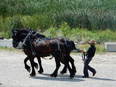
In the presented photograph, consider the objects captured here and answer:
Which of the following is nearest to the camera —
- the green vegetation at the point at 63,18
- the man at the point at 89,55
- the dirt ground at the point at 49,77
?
the dirt ground at the point at 49,77

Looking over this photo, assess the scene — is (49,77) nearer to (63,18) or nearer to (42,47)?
(42,47)

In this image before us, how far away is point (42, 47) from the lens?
59.0ft

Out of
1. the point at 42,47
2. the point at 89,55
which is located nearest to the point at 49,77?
the point at 42,47

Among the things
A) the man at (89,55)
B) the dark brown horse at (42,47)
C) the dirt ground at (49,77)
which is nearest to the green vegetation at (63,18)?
the dirt ground at (49,77)

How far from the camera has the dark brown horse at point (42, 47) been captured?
17.7 metres

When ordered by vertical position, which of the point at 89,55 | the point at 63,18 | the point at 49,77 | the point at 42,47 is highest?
the point at 42,47

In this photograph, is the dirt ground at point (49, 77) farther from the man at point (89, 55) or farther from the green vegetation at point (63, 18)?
the green vegetation at point (63, 18)

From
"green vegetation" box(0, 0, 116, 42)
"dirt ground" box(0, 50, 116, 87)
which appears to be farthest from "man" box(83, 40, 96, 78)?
"green vegetation" box(0, 0, 116, 42)

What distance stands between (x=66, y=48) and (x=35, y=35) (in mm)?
1484

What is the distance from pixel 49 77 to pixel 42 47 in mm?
1169

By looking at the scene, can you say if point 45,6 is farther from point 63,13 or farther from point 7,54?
point 7,54

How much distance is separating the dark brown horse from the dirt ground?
591mm

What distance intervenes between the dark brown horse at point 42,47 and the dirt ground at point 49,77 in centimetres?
59

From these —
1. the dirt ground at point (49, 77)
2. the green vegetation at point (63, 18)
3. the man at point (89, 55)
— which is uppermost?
the man at point (89, 55)
